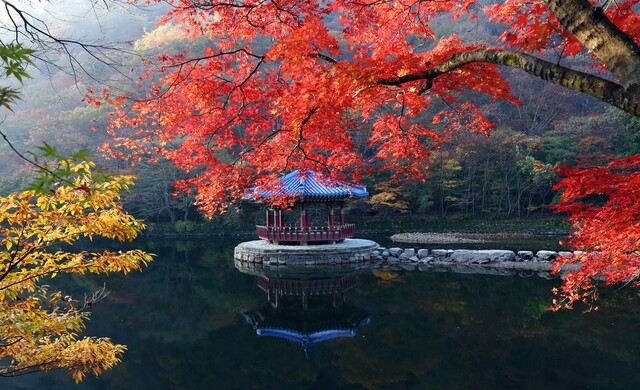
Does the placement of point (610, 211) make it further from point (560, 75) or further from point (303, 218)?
point (303, 218)

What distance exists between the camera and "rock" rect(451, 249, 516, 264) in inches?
570

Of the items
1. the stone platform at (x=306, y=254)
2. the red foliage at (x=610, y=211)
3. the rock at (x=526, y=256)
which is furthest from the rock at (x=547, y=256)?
the red foliage at (x=610, y=211)

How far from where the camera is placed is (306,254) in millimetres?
15219

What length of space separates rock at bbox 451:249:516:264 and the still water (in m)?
1.81

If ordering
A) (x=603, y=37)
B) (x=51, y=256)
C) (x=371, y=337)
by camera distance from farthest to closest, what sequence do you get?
(x=371, y=337), (x=51, y=256), (x=603, y=37)

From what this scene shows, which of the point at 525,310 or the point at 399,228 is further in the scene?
the point at 399,228

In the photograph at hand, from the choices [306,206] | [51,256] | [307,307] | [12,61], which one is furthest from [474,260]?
[12,61]

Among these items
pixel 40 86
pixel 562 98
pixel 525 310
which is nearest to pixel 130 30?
pixel 40 86

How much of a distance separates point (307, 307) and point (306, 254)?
4.75m

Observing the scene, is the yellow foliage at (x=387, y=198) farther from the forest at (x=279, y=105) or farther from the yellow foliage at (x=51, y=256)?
the yellow foliage at (x=51, y=256)

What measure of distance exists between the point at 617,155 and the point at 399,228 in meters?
11.8

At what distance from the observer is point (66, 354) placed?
3105 mm

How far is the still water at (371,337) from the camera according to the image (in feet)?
21.2

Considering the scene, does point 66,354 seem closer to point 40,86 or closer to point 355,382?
point 355,382
